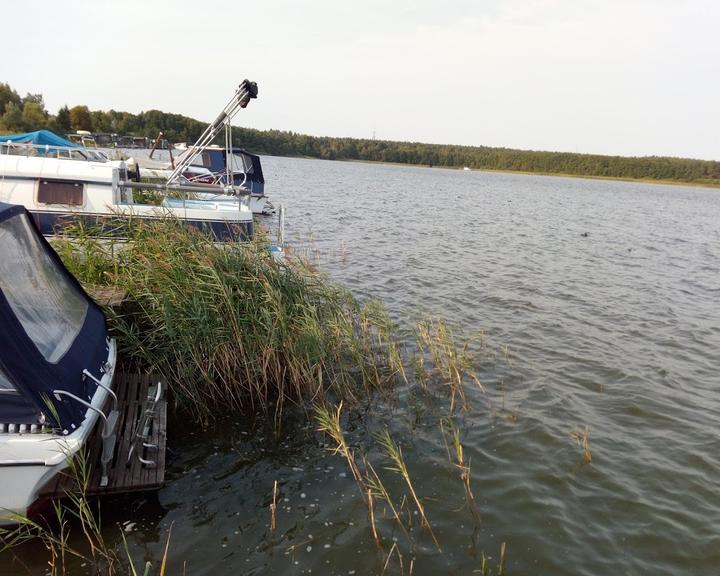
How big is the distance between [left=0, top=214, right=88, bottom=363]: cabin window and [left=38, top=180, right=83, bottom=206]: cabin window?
6.52 metres

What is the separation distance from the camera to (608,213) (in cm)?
3656

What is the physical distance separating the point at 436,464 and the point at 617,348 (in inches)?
227

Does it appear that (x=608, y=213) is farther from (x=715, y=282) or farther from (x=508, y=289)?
(x=508, y=289)

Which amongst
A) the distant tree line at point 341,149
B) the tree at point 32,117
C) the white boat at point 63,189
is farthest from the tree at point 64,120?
the white boat at point 63,189

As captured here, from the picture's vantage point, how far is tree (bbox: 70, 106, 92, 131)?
6675 centimetres

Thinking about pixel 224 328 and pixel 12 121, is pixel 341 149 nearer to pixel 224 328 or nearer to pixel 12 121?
pixel 12 121

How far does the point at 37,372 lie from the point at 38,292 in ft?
3.60

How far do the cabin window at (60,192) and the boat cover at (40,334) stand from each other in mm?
6448

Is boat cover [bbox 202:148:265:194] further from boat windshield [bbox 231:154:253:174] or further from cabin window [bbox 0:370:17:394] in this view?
cabin window [bbox 0:370:17:394]

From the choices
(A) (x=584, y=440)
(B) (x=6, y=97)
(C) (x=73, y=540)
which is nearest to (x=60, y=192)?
(C) (x=73, y=540)

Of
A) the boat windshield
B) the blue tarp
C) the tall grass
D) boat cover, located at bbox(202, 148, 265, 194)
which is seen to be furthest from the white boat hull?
the boat windshield

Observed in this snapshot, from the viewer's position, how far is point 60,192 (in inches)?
427

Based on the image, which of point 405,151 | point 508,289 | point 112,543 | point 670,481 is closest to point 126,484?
point 112,543

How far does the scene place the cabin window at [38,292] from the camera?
4324 millimetres
